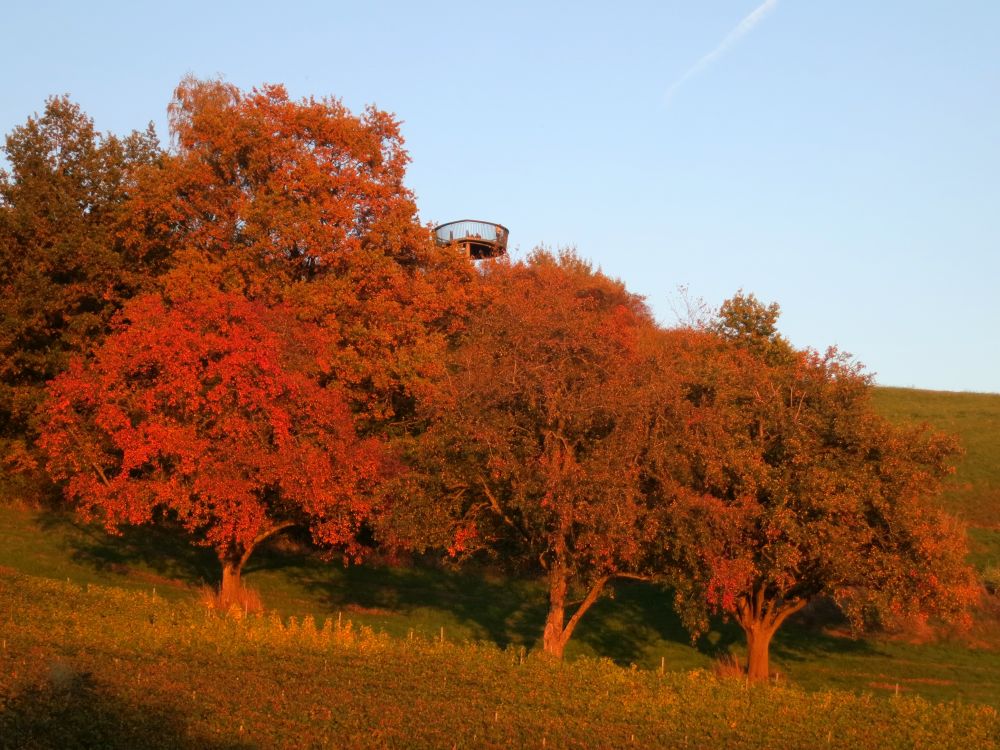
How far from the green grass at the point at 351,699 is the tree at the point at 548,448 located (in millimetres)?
3676

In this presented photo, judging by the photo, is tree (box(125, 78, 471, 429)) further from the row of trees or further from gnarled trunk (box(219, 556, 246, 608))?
gnarled trunk (box(219, 556, 246, 608))

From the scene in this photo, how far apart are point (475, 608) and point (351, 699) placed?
23469mm

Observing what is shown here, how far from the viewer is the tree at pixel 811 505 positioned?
26172 mm

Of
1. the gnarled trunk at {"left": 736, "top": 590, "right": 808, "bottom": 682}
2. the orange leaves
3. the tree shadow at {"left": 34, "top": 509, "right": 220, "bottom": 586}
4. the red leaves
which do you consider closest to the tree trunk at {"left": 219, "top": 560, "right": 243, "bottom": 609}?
A: the red leaves

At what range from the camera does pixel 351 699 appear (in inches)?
709

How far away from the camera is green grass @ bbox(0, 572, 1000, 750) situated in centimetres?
1521

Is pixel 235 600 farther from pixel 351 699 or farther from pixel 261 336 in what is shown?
pixel 351 699

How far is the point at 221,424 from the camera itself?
32438mm

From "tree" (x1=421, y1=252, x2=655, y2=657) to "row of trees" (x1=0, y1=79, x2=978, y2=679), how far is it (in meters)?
0.10

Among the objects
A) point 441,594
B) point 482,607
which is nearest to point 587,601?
point 482,607

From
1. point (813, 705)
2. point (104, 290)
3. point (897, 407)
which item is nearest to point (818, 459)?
point (813, 705)

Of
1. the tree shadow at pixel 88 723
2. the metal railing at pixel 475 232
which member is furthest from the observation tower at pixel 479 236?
the tree shadow at pixel 88 723

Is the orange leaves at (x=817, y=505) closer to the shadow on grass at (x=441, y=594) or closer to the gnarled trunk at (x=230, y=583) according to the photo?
the shadow on grass at (x=441, y=594)

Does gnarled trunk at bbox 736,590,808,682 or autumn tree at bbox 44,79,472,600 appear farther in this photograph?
autumn tree at bbox 44,79,472,600
